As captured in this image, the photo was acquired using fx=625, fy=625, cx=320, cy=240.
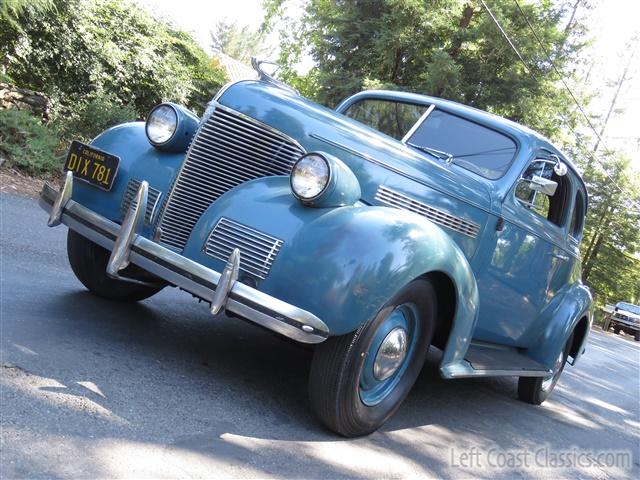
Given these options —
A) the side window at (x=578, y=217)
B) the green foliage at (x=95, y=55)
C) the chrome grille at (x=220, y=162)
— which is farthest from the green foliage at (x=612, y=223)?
the chrome grille at (x=220, y=162)

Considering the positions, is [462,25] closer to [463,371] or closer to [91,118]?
[91,118]

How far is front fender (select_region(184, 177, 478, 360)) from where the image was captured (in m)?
2.81

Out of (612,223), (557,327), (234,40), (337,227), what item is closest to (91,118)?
(557,327)

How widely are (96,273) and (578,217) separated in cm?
411

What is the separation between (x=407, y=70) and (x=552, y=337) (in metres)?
13.9

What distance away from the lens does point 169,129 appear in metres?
3.84

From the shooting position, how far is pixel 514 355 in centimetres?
467

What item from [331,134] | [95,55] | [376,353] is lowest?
[376,353]

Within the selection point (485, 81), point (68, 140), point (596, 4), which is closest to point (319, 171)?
point (68, 140)

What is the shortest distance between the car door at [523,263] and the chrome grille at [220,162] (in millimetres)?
1594

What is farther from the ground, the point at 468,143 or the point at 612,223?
the point at 612,223

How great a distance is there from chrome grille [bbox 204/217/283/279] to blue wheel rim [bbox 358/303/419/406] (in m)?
0.64

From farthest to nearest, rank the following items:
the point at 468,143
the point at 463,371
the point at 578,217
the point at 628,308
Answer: the point at 628,308, the point at 578,217, the point at 468,143, the point at 463,371

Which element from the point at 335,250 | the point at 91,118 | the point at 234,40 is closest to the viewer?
the point at 335,250
